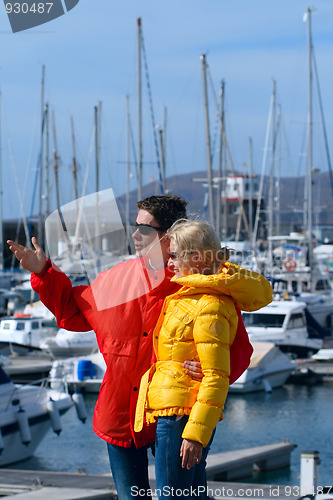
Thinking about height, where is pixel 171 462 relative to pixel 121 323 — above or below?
below

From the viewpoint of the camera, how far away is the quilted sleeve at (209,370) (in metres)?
2.59

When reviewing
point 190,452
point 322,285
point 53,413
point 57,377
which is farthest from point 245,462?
point 322,285

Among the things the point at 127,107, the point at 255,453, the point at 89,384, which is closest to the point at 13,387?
the point at 255,453

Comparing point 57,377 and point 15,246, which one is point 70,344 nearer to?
point 57,377

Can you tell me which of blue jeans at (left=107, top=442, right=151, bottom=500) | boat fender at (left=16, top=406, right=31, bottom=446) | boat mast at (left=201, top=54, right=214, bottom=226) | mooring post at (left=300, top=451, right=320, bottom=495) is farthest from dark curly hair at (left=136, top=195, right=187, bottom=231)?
boat mast at (left=201, top=54, right=214, bottom=226)

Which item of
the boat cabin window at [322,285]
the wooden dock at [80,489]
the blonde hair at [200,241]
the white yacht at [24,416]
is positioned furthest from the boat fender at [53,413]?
the boat cabin window at [322,285]

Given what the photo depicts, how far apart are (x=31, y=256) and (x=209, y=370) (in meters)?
0.79

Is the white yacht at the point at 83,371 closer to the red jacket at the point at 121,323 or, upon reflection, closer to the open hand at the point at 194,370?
the red jacket at the point at 121,323

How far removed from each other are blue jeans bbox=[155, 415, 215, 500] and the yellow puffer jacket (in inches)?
1.7

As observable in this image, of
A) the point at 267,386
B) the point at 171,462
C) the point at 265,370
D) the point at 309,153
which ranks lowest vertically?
the point at 267,386

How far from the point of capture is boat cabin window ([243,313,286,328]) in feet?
72.6

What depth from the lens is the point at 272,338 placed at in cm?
2145

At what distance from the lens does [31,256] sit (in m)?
2.83

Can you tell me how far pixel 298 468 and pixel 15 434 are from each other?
4.67 metres
